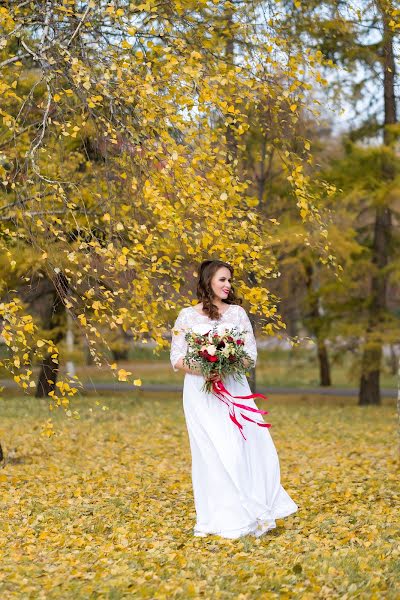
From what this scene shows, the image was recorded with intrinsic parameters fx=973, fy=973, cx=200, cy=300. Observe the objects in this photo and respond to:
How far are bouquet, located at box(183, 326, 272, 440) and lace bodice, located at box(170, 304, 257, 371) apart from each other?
3.8 inches

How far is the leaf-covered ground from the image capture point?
5.96 m

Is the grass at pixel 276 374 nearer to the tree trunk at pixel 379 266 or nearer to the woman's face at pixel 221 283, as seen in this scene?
the tree trunk at pixel 379 266

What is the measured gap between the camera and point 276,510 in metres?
7.71

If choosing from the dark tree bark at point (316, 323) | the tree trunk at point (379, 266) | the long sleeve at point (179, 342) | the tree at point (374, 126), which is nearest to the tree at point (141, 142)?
the long sleeve at point (179, 342)

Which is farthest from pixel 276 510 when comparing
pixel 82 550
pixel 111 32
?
pixel 111 32

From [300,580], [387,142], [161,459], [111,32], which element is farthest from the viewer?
[387,142]

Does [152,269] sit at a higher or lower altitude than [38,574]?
higher

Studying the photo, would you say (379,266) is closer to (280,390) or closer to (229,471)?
(280,390)

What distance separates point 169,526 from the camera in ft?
26.5

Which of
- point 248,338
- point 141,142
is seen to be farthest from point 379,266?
point 248,338

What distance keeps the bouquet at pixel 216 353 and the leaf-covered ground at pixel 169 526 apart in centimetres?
128

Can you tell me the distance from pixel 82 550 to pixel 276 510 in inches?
62.4

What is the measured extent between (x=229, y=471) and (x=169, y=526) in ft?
3.11

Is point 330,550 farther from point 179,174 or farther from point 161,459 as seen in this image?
point 161,459
